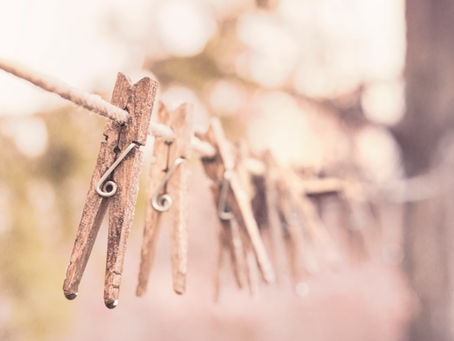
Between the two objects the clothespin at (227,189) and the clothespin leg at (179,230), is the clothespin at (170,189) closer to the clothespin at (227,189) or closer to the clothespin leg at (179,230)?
the clothespin leg at (179,230)

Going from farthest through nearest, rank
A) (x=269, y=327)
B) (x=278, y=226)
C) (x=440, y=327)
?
(x=269, y=327)
(x=440, y=327)
(x=278, y=226)

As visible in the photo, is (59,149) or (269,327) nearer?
(59,149)

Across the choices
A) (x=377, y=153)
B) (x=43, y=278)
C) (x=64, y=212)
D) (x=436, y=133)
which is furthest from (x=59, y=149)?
(x=377, y=153)

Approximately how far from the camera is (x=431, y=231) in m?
2.91

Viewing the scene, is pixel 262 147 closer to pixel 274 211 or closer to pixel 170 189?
pixel 274 211

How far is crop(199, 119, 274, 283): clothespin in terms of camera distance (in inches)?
33.5

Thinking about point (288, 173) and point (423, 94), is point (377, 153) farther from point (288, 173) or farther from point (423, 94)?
point (288, 173)

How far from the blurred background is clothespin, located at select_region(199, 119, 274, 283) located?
0.03 metres

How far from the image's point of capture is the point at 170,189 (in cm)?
72

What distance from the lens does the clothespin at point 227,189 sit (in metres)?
0.85

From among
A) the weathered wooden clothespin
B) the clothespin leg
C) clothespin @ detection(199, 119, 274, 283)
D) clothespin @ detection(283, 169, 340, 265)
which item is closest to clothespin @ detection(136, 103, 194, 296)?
the clothespin leg

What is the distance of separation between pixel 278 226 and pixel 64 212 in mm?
719

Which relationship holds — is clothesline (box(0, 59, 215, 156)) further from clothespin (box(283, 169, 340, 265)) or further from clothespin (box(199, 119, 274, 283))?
clothespin (box(283, 169, 340, 265))

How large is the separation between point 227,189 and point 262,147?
109 centimetres
